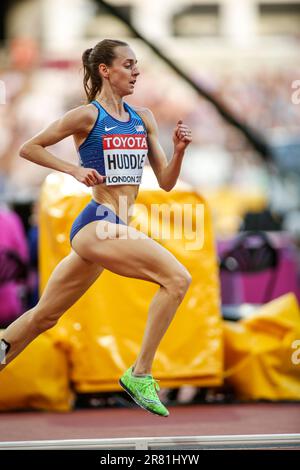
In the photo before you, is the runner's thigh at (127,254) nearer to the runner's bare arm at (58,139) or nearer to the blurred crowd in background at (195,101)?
the runner's bare arm at (58,139)

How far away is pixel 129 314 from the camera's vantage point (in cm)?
695

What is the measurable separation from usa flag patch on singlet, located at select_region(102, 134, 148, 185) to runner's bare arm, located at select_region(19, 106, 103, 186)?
0.44 ft

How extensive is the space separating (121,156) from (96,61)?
0.49 meters

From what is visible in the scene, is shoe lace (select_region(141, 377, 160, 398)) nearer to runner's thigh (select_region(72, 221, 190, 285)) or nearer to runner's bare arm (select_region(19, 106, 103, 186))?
runner's thigh (select_region(72, 221, 190, 285))

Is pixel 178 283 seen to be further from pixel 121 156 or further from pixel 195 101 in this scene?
pixel 195 101

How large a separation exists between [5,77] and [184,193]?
57.2 feet

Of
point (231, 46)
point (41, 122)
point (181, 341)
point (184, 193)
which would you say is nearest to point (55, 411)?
point (181, 341)

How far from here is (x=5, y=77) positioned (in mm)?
23719

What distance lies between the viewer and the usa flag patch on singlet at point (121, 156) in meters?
4.72

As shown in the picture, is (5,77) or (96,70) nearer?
(96,70)

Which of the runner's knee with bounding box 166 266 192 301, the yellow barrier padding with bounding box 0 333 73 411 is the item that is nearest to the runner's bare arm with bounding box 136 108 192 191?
the runner's knee with bounding box 166 266 192 301

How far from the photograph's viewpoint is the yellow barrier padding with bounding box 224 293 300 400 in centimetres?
723
